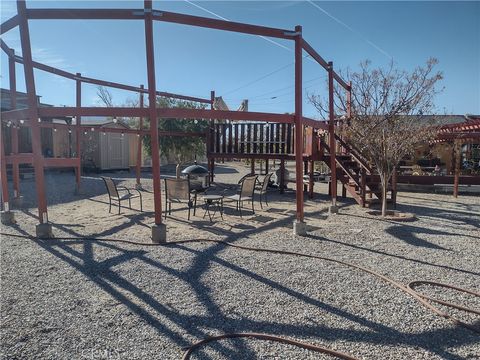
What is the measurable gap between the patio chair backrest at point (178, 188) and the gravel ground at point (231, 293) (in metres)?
0.96

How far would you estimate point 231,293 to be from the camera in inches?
143

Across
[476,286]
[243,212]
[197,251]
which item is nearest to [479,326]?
[476,286]

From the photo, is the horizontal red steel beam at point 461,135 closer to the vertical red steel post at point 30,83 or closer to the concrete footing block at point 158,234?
the concrete footing block at point 158,234

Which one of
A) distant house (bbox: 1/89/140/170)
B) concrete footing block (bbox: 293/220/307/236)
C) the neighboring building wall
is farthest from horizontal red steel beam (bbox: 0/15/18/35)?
the neighboring building wall

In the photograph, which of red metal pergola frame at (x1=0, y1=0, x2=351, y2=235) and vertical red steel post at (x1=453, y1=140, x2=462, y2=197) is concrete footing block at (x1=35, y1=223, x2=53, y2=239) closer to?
red metal pergola frame at (x1=0, y1=0, x2=351, y2=235)

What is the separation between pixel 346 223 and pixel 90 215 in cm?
522

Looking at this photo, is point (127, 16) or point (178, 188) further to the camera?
point (178, 188)

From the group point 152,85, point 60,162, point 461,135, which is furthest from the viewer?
point 461,135

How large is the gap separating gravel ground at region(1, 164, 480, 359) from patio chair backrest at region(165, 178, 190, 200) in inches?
37.9

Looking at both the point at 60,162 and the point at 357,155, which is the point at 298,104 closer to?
the point at 357,155

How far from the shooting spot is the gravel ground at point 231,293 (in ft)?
8.86

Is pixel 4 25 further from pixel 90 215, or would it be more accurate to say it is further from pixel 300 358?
pixel 300 358

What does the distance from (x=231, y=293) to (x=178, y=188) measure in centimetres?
409

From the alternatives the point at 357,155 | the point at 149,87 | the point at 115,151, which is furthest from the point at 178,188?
the point at 115,151
